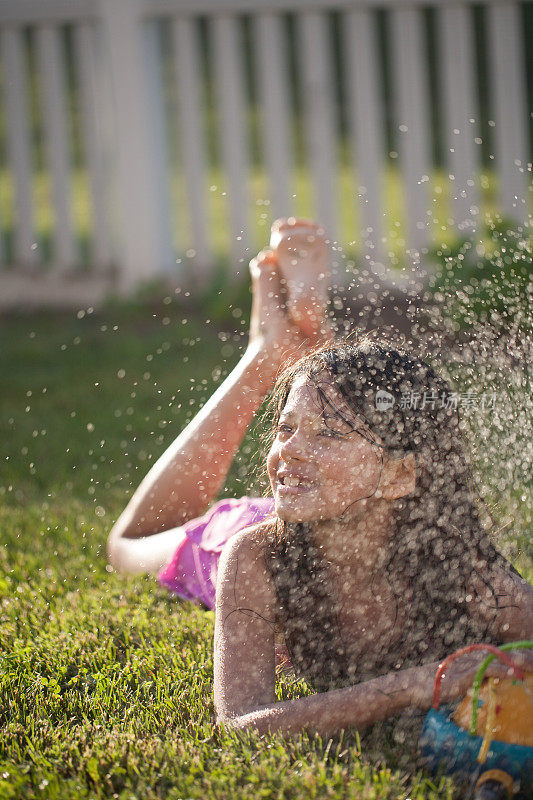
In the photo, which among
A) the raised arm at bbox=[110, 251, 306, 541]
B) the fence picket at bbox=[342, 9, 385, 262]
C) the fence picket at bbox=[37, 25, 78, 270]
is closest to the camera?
the raised arm at bbox=[110, 251, 306, 541]

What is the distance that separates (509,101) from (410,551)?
164 inches

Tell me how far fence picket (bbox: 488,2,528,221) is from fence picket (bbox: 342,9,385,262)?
0.68 metres

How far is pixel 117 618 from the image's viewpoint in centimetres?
231

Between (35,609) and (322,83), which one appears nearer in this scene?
(35,609)

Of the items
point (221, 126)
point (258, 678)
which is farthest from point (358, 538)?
point (221, 126)

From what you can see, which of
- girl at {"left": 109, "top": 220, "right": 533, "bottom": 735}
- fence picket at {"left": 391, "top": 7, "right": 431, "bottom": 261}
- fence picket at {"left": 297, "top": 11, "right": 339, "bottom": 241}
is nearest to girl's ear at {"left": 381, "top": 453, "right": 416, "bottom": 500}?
girl at {"left": 109, "top": 220, "right": 533, "bottom": 735}

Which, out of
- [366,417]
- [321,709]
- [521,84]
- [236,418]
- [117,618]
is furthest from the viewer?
[521,84]

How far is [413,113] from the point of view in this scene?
18.1 ft

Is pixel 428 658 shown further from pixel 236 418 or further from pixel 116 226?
pixel 116 226

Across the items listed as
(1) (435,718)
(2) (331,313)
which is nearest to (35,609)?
(1) (435,718)

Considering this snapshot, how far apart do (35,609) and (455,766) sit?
117 centimetres

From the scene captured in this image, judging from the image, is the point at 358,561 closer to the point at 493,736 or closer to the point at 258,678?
the point at 258,678

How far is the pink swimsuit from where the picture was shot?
241 cm

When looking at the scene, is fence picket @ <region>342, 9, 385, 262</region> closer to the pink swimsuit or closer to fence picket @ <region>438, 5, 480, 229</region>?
fence picket @ <region>438, 5, 480, 229</region>
